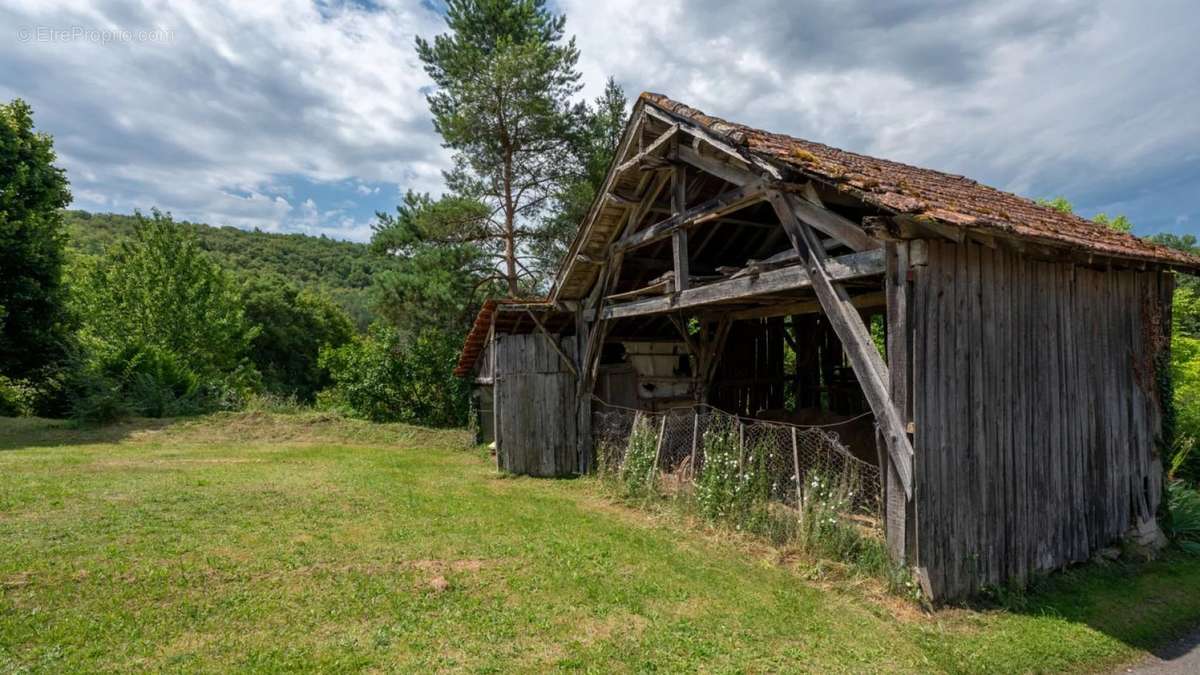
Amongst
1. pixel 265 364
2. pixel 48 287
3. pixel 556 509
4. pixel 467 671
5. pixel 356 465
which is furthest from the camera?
pixel 265 364

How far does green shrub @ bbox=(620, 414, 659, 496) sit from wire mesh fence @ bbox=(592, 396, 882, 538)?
15mm

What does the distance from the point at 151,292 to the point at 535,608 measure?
28.9m

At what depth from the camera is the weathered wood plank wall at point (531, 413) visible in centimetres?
1133

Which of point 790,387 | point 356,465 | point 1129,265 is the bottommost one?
point 356,465

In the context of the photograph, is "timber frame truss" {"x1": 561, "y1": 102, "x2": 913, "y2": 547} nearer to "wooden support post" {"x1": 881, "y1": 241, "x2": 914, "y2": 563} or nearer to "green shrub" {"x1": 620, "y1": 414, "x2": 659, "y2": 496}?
"wooden support post" {"x1": 881, "y1": 241, "x2": 914, "y2": 563}

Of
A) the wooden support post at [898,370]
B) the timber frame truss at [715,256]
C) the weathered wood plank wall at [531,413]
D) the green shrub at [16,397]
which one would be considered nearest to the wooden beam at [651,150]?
the timber frame truss at [715,256]

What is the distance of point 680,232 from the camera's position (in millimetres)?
8406

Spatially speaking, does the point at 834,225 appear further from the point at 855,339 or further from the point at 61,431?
the point at 61,431

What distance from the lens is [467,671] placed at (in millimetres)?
4004

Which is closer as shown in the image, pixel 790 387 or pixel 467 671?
pixel 467 671

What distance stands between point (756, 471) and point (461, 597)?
3.84 m

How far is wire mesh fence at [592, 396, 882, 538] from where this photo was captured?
21.2 ft

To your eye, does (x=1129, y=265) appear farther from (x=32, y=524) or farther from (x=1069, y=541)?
(x=32, y=524)

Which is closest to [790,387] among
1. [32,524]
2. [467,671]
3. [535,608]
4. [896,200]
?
[896,200]
